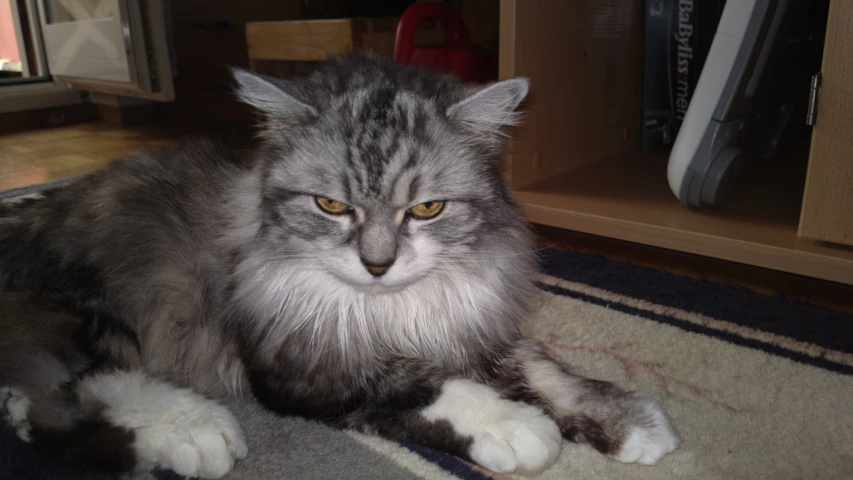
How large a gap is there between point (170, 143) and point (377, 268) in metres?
2.93

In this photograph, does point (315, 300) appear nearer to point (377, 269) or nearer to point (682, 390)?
point (377, 269)

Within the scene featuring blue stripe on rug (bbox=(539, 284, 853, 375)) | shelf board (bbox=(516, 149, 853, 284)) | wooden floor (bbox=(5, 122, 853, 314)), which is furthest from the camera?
wooden floor (bbox=(5, 122, 853, 314))

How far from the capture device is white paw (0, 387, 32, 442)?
110 cm

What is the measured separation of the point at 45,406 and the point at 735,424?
4.00ft

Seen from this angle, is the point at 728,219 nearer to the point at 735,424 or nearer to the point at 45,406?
the point at 735,424

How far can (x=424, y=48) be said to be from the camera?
2225 millimetres

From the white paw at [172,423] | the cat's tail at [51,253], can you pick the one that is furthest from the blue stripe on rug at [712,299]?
the cat's tail at [51,253]

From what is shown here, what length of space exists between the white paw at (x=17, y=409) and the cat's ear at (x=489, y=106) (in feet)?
2.99

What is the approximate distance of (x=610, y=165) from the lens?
2455mm

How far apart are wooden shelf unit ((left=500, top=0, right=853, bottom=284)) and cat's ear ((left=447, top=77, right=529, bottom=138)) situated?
2.48ft

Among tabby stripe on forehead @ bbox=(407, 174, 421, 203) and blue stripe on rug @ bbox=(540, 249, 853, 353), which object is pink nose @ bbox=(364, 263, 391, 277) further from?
blue stripe on rug @ bbox=(540, 249, 853, 353)

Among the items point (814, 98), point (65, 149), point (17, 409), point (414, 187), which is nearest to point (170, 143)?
point (65, 149)

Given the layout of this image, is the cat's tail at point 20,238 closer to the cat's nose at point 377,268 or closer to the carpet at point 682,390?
the carpet at point 682,390

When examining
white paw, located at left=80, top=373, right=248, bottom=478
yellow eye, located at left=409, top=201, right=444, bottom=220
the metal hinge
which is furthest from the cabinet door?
white paw, located at left=80, top=373, right=248, bottom=478
